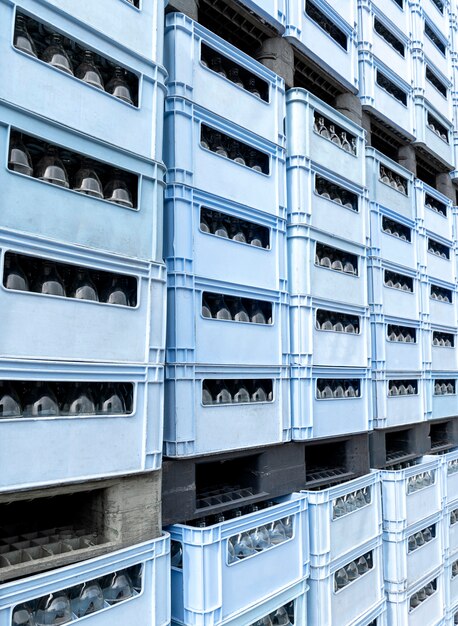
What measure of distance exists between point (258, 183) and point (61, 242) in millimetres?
2986

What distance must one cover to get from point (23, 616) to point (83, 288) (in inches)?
94.3

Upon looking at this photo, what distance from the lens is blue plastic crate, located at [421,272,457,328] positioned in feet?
34.4

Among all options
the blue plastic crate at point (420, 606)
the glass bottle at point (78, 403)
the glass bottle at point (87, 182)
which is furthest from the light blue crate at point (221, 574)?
the glass bottle at point (87, 182)

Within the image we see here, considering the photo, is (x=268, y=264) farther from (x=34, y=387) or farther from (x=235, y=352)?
(x=34, y=387)

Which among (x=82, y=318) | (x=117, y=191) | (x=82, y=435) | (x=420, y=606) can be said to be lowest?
(x=420, y=606)

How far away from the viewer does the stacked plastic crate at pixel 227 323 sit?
5.30 meters

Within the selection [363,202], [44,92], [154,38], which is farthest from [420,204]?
[44,92]

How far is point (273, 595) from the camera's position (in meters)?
5.87

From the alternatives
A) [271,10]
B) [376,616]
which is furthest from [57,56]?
[376,616]

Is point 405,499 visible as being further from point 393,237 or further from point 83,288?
point 83,288

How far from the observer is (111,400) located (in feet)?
15.2

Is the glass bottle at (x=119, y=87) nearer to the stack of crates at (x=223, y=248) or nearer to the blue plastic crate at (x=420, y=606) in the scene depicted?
the stack of crates at (x=223, y=248)

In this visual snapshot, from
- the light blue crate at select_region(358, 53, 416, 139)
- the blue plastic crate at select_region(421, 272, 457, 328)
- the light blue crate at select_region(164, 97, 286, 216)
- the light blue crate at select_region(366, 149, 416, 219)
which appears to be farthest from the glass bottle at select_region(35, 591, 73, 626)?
the blue plastic crate at select_region(421, 272, 457, 328)

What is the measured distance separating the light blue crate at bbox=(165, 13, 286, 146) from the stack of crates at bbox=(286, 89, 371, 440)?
1.52 feet
